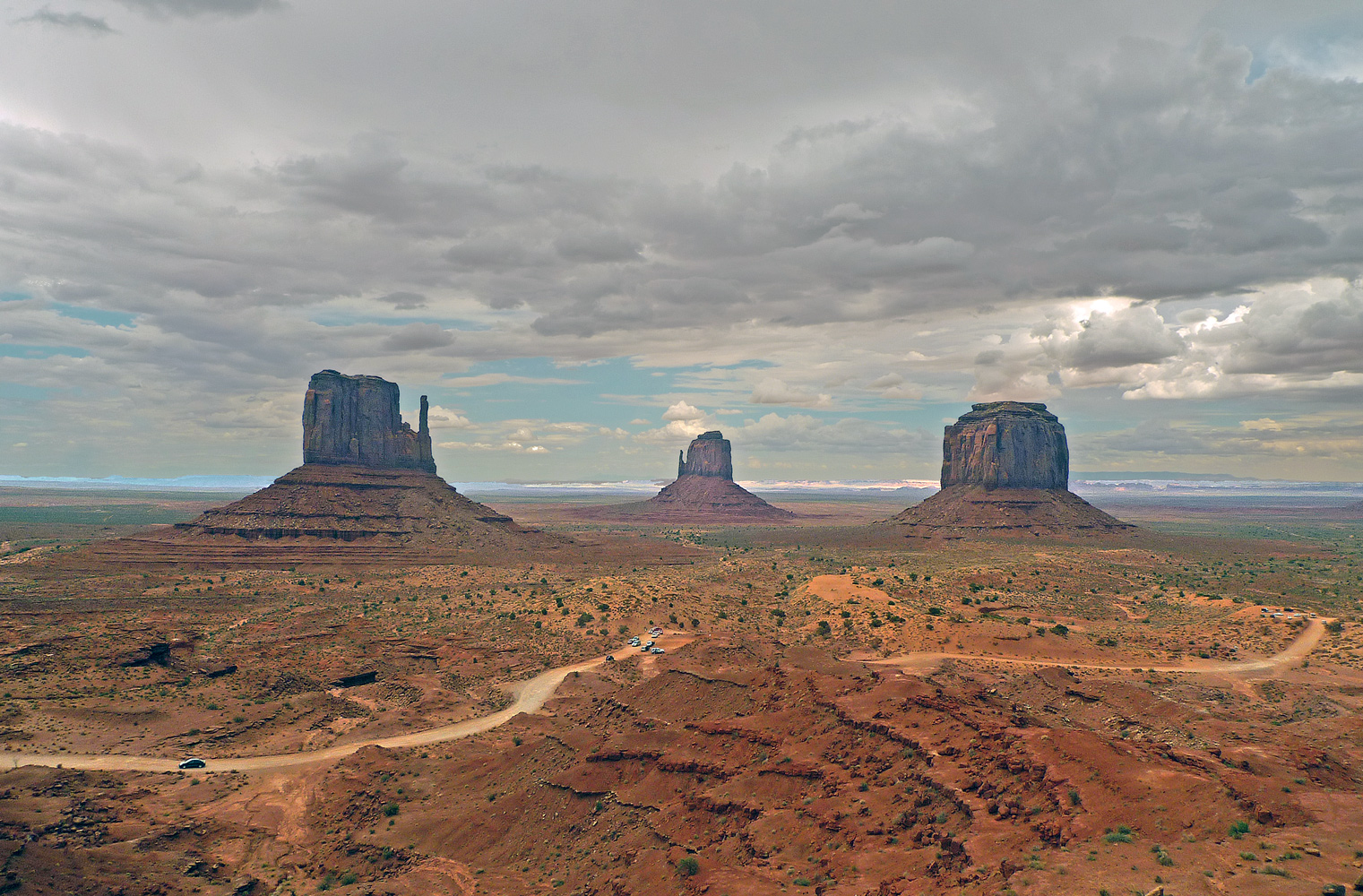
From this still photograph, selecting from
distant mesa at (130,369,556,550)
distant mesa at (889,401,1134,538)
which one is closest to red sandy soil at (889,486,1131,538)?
distant mesa at (889,401,1134,538)

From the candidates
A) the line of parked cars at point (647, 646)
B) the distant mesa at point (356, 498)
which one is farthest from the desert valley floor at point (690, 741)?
the distant mesa at point (356, 498)

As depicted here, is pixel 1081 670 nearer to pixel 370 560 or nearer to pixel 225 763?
pixel 225 763

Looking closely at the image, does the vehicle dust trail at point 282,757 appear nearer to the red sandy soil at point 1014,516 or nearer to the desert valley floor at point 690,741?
the desert valley floor at point 690,741

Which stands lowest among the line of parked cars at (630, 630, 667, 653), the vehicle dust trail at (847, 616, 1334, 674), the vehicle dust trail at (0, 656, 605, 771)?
the vehicle dust trail at (0, 656, 605, 771)

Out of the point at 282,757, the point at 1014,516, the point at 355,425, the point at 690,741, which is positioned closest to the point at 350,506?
the point at 355,425

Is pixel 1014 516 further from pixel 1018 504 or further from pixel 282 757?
pixel 282 757

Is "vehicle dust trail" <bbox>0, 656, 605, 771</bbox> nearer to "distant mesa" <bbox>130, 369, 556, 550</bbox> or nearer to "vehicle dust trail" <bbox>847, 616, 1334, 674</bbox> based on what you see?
"vehicle dust trail" <bbox>847, 616, 1334, 674</bbox>
